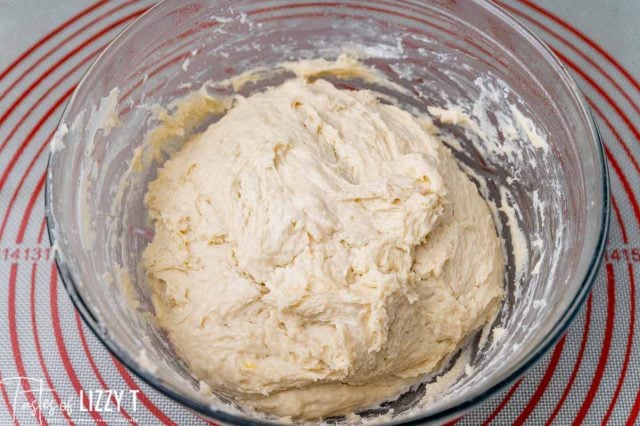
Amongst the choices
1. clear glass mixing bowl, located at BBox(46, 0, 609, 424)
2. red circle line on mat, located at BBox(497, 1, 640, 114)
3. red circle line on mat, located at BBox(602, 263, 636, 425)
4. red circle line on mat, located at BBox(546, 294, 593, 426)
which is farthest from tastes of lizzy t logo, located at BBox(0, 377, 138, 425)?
red circle line on mat, located at BBox(497, 1, 640, 114)

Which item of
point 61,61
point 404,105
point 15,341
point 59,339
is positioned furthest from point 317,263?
point 61,61

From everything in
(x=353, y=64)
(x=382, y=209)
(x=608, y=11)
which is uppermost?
(x=608, y=11)

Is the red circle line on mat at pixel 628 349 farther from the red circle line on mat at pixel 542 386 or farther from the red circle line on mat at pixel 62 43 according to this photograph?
the red circle line on mat at pixel 62 43

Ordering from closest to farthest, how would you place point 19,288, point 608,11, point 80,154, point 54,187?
point 54,187
point 80,154
point 19,288
point 608,11

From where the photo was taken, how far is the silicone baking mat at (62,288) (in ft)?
6.01

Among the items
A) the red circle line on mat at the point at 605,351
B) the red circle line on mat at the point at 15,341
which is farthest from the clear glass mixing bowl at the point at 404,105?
Result: the red circle line on mat at the point at 15,341

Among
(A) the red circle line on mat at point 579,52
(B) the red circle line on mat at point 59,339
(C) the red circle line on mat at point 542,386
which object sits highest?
(A) the red circle line on mat at point 579,52

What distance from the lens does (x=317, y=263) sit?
1644 mm

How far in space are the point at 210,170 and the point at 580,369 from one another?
4.24 feet

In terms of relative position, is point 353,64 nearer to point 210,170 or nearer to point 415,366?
point 210,170

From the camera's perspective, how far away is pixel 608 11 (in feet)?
7.99

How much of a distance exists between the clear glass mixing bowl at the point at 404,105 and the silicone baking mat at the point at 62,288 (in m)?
0.27

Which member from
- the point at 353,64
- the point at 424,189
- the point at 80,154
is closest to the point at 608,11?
the point at 353,64

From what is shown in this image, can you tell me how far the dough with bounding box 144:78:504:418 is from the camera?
162 centimetres
